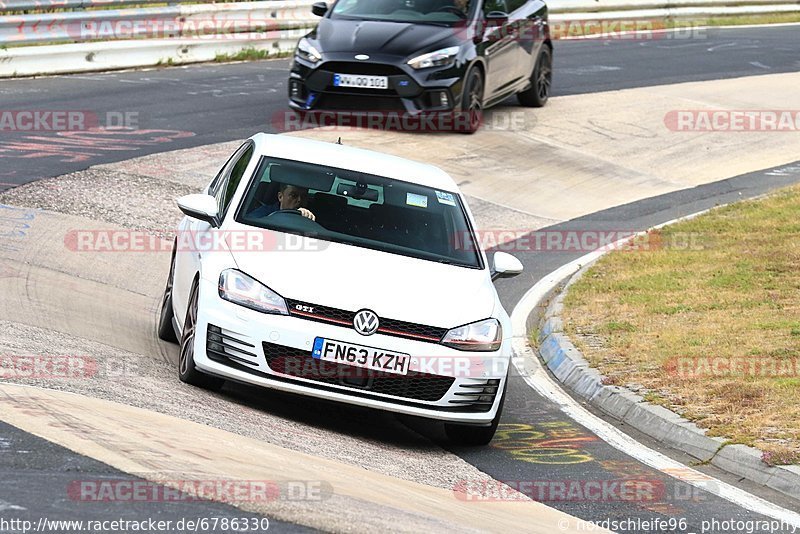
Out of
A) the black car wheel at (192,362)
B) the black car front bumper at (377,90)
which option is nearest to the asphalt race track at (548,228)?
the black car wheel at (192,362)

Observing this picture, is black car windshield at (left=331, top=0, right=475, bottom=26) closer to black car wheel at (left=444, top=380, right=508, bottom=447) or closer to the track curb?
the track curb

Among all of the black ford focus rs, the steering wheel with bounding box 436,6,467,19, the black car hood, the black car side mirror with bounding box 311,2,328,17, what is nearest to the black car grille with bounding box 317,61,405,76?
the black ford focus rs

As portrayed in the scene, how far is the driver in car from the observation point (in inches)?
353

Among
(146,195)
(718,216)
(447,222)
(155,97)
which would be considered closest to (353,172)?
(447,222)

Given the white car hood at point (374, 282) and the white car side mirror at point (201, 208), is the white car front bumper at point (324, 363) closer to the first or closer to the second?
the white car hood at point (374, 282)

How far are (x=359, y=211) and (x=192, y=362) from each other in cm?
161

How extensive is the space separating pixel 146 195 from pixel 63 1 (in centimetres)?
774

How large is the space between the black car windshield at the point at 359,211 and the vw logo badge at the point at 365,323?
3.08 feet

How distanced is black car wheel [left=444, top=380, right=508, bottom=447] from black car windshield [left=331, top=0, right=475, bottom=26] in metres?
10.6

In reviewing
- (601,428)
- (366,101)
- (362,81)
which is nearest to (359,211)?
(601,428)

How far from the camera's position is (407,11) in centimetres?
1844

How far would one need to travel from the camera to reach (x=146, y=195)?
1466 cm

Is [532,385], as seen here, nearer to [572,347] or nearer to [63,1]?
[572,347]

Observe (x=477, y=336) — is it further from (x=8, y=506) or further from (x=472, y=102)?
(x=472, y=102)
